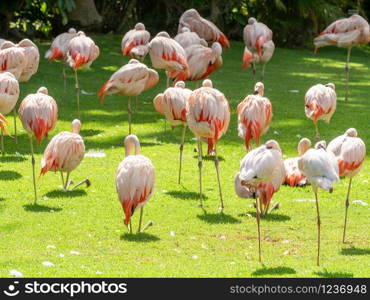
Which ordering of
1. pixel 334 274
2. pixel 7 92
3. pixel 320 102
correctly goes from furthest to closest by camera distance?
pixel 320 102 → pixel 7 92 → pixel 334 274

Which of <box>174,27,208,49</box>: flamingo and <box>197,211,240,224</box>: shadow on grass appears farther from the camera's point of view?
<box>174,27,208,49</box>: flamingo

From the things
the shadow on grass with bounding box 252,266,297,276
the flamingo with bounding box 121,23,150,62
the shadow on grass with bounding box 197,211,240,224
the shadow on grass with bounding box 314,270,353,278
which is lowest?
the shadow on grass with bounding box 197,211,240,224

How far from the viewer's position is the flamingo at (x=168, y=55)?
11477 millimetres

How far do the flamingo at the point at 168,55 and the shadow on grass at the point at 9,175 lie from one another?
304 centimetres

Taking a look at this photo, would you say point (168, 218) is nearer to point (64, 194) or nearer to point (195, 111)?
point (195, 111)

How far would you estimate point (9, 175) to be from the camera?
9.27m

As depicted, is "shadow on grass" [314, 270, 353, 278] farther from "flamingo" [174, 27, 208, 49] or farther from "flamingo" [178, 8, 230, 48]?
"flamingo" [178, 8, 230, 48]

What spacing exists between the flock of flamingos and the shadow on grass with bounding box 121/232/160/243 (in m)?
0.13

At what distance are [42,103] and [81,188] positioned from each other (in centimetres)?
97

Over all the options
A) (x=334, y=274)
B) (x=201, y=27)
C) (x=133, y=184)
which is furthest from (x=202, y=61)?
(x=334, y=274)

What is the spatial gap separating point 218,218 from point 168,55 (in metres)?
4.08

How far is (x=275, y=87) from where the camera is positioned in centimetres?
1496

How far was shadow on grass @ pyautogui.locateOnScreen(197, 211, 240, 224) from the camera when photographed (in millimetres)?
7809

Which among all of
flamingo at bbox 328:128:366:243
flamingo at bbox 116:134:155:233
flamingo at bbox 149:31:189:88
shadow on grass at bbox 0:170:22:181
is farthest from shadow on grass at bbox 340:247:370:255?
flamingo at bbox 149:31:189:88
